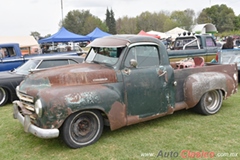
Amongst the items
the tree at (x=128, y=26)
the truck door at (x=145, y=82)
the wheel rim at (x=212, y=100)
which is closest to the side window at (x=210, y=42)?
the wheel rim at (x=212, y=100)

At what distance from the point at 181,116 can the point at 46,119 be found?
10.7 feet

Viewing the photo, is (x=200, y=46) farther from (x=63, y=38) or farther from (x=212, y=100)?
(x=63, y=38)

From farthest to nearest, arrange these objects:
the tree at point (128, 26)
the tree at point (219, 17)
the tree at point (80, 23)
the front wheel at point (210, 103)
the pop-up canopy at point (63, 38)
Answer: the tree at point (219, 17)
the tree at point (128, 26)
the tree at point (80, 23)
the pop-up canopy at point (63, 38)
the front wheel at point (210, 103)

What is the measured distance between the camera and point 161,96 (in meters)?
4.88

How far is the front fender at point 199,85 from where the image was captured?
17.3 feet

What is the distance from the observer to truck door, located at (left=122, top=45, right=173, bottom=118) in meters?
4.53

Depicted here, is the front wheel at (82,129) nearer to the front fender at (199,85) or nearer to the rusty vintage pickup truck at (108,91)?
the rusty vintage pickup truck at (108,91)

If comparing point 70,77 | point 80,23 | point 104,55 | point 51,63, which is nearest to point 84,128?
point 70,77

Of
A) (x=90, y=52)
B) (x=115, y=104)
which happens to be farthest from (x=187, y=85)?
(x=90, y=52)

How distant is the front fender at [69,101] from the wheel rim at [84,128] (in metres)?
0.24

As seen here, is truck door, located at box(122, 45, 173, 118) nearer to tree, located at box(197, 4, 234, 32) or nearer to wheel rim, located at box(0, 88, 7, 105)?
wheel rim, located at box(0, 88, 7, 105)

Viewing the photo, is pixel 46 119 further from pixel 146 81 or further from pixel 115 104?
pixel 146 81

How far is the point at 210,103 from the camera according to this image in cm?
587

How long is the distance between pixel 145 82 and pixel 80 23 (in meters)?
82.7
